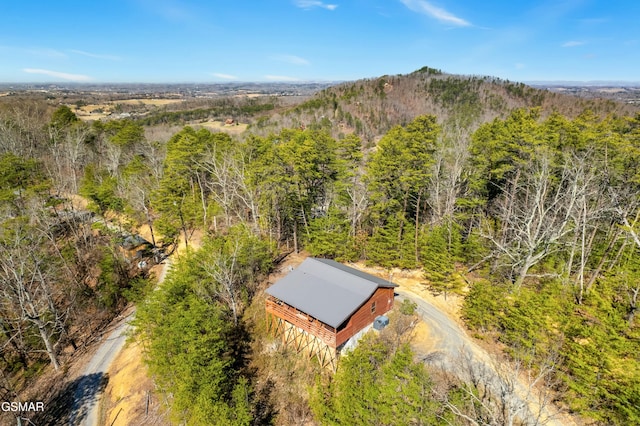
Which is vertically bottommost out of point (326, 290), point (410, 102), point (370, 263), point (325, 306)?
point (370, 263)

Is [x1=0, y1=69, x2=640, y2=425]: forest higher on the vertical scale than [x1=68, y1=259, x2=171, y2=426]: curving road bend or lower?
higher

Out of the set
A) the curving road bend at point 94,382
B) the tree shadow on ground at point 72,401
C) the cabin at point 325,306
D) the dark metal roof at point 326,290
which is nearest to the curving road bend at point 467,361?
the cabin at point 325,306

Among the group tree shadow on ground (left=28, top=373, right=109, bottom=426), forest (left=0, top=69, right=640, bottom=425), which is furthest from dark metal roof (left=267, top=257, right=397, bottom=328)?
tree shadow on ground (left=28, top=373, right=109, bottom=426)

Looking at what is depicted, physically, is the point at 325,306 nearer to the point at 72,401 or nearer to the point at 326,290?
the point at 326,290

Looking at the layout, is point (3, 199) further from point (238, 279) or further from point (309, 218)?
point (309, 218)

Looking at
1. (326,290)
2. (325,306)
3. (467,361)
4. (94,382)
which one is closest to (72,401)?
(94,382)

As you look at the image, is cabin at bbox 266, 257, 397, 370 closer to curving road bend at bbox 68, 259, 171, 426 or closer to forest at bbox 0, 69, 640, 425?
forest at bbox 0, 69, 640, 425

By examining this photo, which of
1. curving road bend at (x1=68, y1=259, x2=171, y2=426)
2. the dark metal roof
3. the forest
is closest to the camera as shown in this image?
the forest
